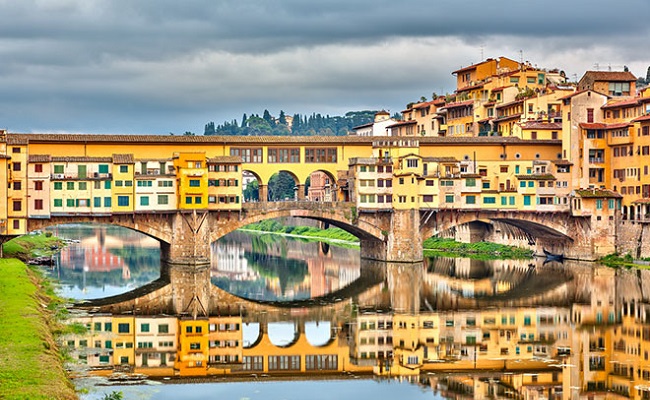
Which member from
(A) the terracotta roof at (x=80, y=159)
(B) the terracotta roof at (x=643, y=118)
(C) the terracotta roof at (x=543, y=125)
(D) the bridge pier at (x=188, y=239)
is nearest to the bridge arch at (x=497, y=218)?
(C) the terracotta roof at (x=543, y=125)

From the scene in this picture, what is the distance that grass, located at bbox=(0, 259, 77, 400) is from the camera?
2422cm

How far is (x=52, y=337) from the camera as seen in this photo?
33688 millimetres

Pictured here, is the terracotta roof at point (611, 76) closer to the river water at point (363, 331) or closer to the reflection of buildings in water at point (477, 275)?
the reflection of buildings in water at point (477, 275)

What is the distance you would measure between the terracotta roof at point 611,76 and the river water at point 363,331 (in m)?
15.8

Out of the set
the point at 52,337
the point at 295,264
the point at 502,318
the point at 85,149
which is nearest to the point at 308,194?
the point at 295,264

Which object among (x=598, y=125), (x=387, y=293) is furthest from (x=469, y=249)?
(x=387, y=293)

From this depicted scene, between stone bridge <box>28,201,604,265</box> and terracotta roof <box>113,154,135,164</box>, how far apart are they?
3.28 meters

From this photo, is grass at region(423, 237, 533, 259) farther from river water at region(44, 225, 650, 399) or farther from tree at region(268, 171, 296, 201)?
tree at region(268, 171, 296, 201)

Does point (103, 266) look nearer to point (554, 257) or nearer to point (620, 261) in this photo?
point (554, 257)

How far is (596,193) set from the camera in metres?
67.3

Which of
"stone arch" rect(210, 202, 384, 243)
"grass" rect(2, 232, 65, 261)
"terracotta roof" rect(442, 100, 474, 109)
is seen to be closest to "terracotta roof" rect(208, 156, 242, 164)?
"stone arch" rect(210, 202, 384, 243)

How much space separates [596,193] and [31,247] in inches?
1658

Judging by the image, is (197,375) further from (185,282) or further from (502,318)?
(185,282)

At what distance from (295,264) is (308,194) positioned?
53.8m
